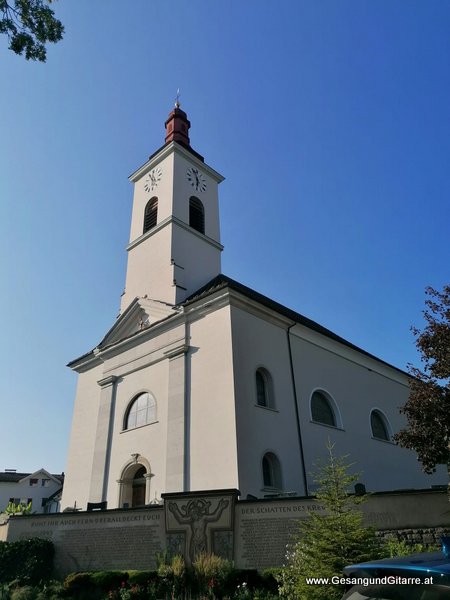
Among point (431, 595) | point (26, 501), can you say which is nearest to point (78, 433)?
point (431, 595)

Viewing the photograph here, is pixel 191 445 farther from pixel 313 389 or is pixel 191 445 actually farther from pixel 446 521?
pixel 446 521

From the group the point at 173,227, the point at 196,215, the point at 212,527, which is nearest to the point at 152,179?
the point at 196,215

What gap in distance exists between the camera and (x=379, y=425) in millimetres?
26656

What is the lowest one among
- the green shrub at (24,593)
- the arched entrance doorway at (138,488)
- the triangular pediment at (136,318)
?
the green shrub at (24,593)

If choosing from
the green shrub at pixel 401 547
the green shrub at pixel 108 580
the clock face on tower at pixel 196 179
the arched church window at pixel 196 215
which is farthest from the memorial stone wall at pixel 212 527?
the clock face on tower at pixel 196 179

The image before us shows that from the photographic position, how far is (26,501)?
57219 millimetres

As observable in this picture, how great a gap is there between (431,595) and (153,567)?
37.7ft

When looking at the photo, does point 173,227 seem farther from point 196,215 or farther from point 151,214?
point 151,214

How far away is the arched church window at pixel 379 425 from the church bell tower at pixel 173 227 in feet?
41.3

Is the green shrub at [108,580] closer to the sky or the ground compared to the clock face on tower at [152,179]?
closer to the ground

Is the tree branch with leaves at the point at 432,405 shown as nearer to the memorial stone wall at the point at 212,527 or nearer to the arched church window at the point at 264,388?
the memorial stone wall at the point at 212,527

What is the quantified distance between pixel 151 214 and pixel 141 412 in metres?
13.2

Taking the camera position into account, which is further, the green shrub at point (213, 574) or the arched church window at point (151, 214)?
the arched church window at point (151, 214)

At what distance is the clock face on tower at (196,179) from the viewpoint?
29642 millimetres
